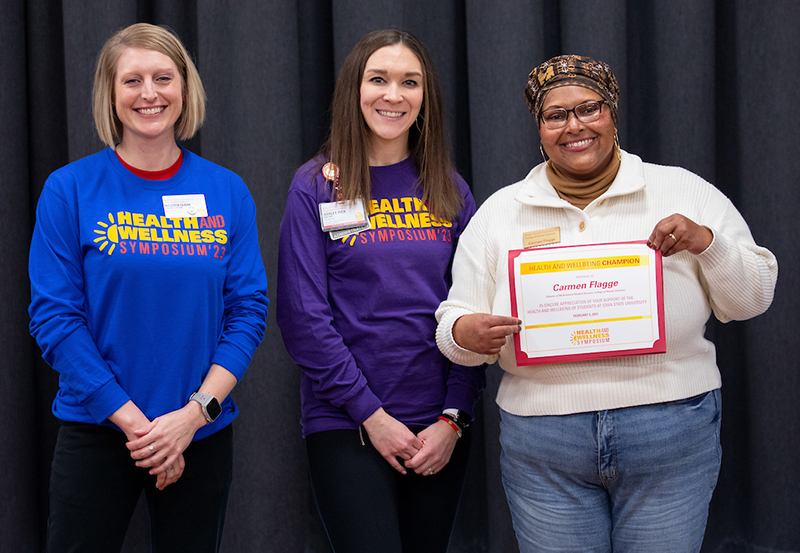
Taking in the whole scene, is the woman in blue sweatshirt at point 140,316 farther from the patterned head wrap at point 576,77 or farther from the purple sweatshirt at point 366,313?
the patterned head wrap at point 576,77

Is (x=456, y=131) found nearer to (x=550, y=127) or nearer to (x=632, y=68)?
(x=632, y=68)

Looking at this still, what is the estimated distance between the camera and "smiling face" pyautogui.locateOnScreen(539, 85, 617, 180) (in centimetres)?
142

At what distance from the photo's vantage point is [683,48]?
2297mm

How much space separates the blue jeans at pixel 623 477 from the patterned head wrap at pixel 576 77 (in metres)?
0.69

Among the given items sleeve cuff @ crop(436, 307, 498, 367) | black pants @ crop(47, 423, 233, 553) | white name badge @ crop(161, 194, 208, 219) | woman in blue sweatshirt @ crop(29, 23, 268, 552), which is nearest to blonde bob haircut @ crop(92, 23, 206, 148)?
woman in blue sweatshirt @ crop(29, 23, 268, 552)

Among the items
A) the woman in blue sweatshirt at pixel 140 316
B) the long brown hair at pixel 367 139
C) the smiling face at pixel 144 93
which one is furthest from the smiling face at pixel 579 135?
the smiling face at pixel 144 93

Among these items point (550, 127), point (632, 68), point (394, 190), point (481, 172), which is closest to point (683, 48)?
point (632, 68)

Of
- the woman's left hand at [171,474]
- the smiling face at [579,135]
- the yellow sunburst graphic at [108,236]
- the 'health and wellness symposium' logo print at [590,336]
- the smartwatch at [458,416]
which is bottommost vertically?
the woman's left hand at [171,474]

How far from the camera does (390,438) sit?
1514mm

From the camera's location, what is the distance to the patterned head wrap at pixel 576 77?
1.43 m

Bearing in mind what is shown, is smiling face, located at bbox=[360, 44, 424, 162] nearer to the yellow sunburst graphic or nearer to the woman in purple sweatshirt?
the woman in purple sweatshirt

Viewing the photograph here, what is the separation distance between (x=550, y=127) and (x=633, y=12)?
4.40ft

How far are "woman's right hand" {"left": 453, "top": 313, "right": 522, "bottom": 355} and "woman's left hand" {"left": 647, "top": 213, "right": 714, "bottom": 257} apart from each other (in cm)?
33

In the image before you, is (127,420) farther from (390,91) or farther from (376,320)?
(390,91)
